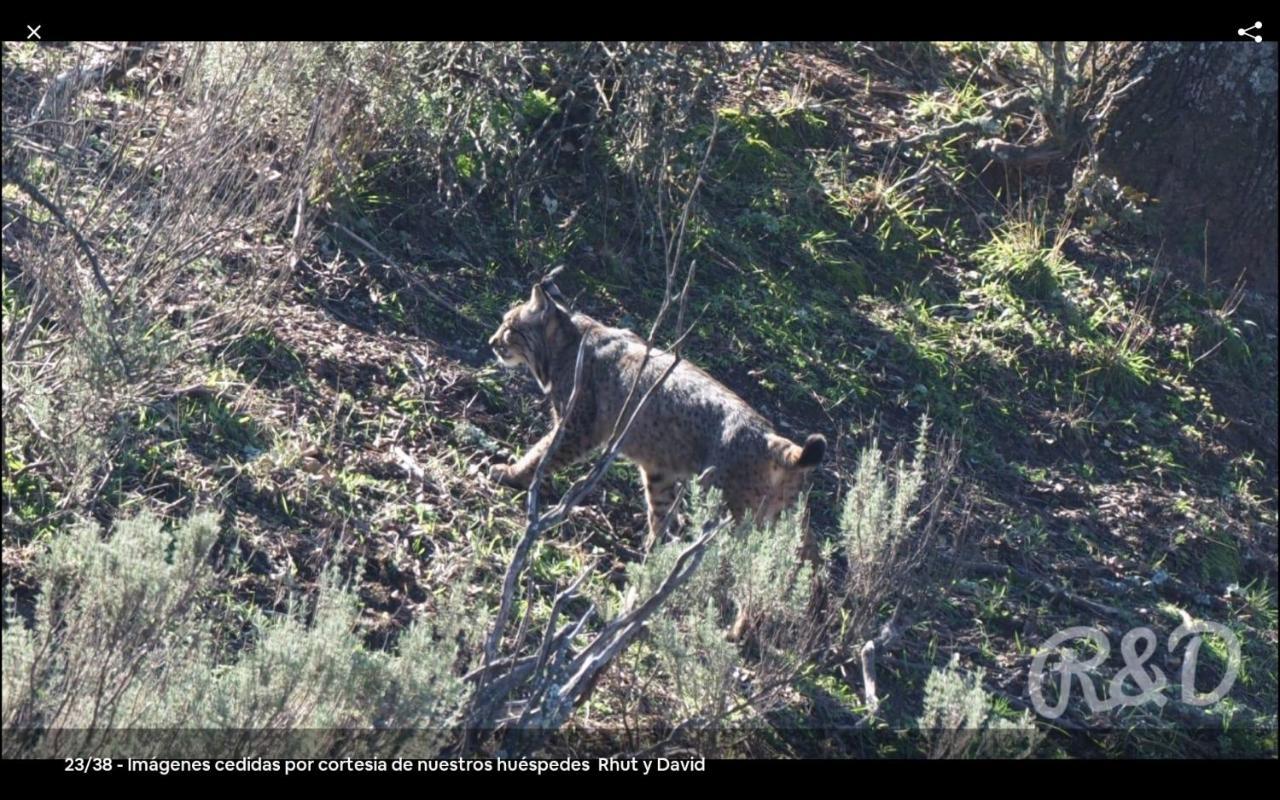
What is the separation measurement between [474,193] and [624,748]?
4160 millimetres

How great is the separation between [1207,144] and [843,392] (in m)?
3.49

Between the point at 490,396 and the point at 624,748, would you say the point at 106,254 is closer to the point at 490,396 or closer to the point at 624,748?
the point at 490,396

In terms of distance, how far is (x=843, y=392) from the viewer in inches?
324

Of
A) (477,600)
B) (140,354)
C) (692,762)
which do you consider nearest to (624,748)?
(692,762)

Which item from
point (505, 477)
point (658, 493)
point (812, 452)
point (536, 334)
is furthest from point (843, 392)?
point (505, 477)

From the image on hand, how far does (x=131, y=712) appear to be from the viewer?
177 inches

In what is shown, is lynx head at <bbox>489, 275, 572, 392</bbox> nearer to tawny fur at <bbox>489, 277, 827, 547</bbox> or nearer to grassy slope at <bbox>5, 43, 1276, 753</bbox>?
tawny fur at <bbox>489, 277, 827, 547</bbox>

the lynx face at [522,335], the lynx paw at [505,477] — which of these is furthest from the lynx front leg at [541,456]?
the lynx face at [522,335]

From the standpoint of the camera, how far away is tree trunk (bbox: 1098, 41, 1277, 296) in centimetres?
980

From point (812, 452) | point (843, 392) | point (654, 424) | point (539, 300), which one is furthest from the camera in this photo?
point (843, 392)

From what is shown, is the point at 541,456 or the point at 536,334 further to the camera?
the point at 536,334

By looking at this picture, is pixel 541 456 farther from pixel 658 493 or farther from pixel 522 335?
pixel 522 335

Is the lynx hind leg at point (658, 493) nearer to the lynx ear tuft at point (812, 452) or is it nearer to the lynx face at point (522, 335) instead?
the lynx ear tuft at point (812, 452)

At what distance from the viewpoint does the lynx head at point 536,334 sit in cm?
735
